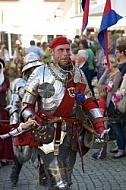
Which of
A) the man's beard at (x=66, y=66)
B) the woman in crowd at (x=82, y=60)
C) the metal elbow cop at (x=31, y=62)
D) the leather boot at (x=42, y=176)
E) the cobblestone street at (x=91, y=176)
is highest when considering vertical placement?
the woman in crowd at (x=82, y=60)

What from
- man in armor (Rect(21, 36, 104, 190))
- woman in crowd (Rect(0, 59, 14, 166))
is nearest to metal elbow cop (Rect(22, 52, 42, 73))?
man in armor (Rect(21, 36, 104, 190))

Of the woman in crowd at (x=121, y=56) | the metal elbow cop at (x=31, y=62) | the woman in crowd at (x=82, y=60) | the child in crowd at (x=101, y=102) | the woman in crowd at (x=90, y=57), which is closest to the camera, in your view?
the metal elbow cop at (x=31, y=62)

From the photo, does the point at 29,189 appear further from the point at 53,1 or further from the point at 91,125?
the point at 53,1

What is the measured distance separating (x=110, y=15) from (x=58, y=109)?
1.82 meters

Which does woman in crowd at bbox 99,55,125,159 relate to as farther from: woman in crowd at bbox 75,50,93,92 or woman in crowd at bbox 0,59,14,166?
woman in crowd at bbox 75,50,93,92

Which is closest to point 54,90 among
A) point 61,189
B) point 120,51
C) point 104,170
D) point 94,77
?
point 61,189

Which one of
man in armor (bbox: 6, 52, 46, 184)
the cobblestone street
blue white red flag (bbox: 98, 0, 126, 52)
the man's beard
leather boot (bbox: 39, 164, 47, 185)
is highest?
blue white red flag (bbox: 98, 0, 126, 52)

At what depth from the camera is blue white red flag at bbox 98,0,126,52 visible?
5473 mm

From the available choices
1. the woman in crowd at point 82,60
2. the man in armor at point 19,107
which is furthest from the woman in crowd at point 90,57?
the man in armor at point 19,107

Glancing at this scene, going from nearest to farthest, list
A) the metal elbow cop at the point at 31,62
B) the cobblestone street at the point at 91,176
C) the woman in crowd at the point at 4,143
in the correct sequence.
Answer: the metal elbow cop at the point at 31,62, the cobblestone street at the point at 91,176, the woman in crowd at the point at 4,143

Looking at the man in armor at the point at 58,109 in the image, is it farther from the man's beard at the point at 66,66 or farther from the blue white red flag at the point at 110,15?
the blue white red flag at the point at 110,15

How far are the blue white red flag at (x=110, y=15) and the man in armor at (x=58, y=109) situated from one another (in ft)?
3.60

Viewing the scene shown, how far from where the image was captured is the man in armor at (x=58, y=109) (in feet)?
14.1

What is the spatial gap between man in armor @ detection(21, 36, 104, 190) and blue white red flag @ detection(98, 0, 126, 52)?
1.10m
